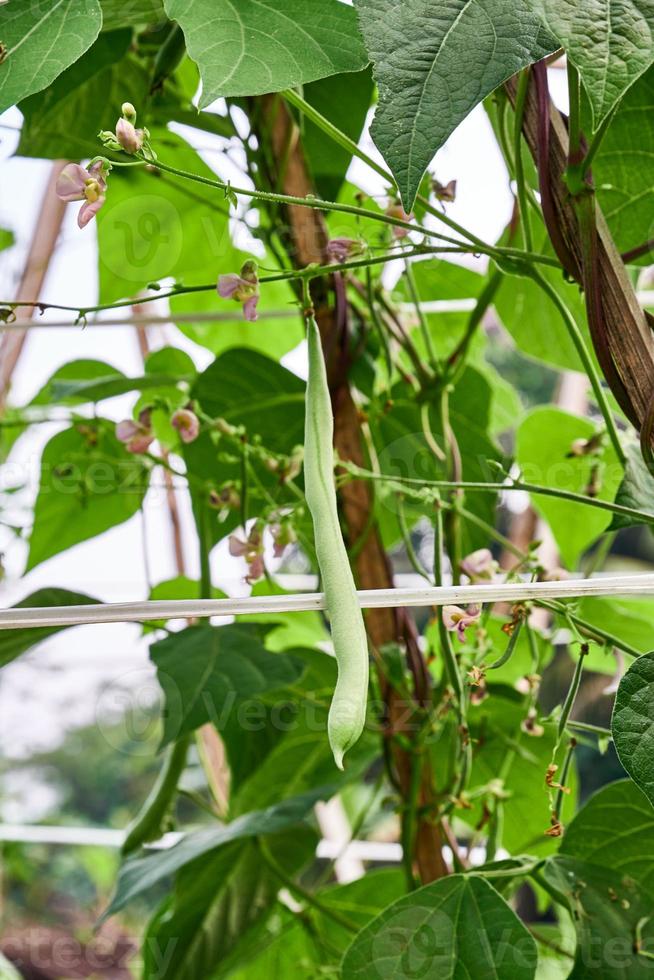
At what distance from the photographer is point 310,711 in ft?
2.03

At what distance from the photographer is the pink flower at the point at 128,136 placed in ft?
1.06

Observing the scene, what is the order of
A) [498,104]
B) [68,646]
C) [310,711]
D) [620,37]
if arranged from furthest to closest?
[68,646] < [310,711] < [498,104] < [620,37]

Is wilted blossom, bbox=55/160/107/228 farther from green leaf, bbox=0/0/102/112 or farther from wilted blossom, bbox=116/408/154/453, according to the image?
wilted blossom, bbox=116/408/154/453

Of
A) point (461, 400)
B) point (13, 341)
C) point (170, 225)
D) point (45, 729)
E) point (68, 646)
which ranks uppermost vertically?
point (13, 341)

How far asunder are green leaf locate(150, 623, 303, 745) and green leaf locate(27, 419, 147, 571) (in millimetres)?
137

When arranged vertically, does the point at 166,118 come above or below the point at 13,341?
below

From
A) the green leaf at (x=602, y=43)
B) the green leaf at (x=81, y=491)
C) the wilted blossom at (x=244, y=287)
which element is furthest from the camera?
the green leaf at (x=81, y=491)

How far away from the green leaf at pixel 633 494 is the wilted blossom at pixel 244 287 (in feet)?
0.54

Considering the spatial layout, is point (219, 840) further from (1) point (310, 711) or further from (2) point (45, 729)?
(2) point (45, 729)

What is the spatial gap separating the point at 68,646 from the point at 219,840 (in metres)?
3.03

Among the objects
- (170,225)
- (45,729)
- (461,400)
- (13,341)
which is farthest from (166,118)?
(45,729)

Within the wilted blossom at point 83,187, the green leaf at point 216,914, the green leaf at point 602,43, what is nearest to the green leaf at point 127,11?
the wilted blossom at point 83,187

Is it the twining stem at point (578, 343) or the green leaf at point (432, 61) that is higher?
the green leaf at point (432, 61)

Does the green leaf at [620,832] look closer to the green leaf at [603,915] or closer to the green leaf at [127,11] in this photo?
the green leaf at [603,915]
